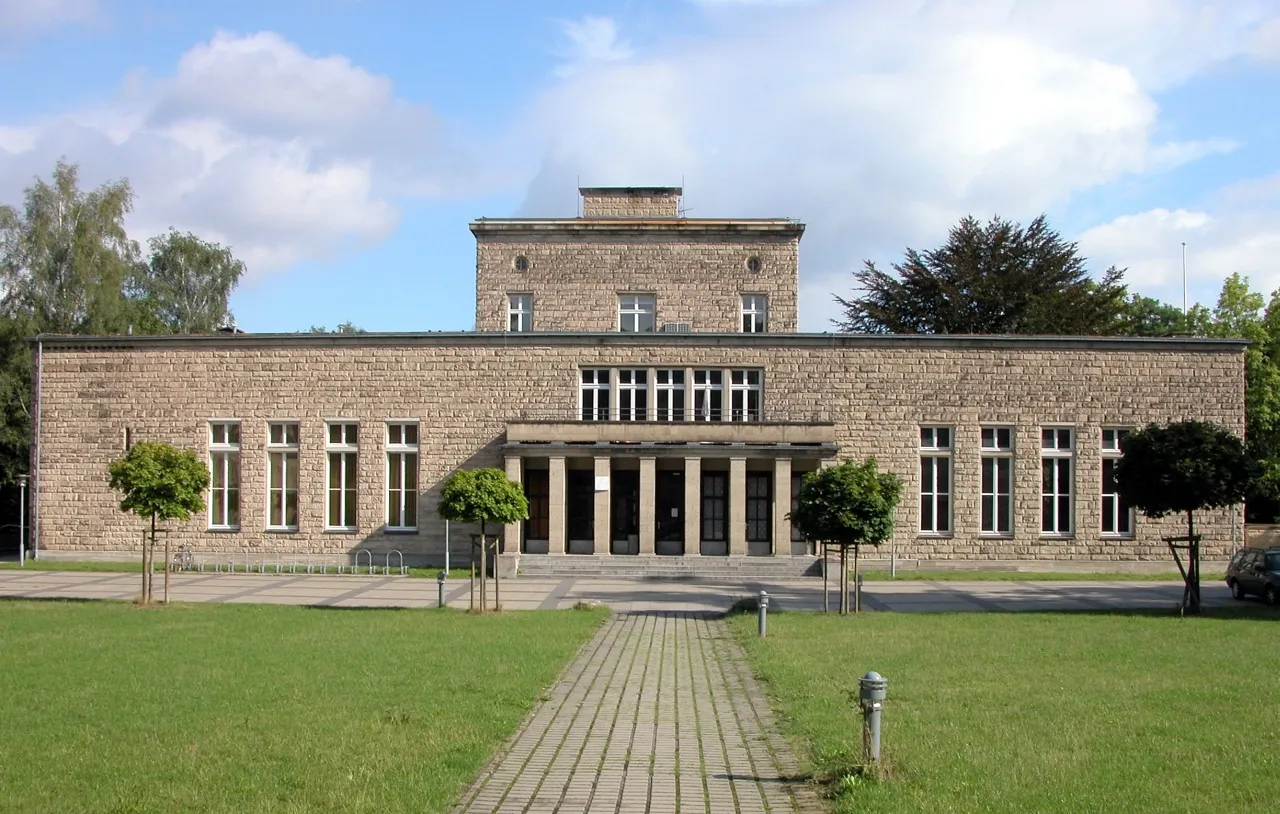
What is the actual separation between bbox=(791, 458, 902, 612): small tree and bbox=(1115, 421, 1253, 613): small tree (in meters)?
5.84

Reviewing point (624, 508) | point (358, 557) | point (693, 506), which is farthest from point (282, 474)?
point (693, 506)

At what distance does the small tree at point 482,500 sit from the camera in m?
23.2

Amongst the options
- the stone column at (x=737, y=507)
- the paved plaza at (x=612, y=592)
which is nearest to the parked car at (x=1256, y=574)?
the paved plaza at (x=612, y=592)

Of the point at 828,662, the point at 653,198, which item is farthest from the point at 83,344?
the point at 828,662

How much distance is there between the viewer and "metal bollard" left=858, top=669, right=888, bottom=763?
8492mm

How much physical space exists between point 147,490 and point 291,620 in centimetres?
599

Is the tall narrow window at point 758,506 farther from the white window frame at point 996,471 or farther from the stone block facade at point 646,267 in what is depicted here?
the stone block facade at point 646,267

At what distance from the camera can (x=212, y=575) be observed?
33.4 metres

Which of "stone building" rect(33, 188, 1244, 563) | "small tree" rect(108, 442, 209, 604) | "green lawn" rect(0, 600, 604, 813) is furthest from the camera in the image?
"stone building" rect(33, 188, 1244, 563)

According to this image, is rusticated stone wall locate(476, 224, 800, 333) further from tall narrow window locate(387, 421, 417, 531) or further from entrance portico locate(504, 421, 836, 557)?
entrance portico locate(504, 421, 836, 557)

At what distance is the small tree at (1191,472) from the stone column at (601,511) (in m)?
15.4

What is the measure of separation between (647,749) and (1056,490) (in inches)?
1133

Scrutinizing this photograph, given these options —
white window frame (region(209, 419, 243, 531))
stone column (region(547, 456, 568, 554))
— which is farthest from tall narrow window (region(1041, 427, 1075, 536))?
white window frame (region(209, 419, 243, 531))

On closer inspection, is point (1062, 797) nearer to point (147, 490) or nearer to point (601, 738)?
point (601, 738)
